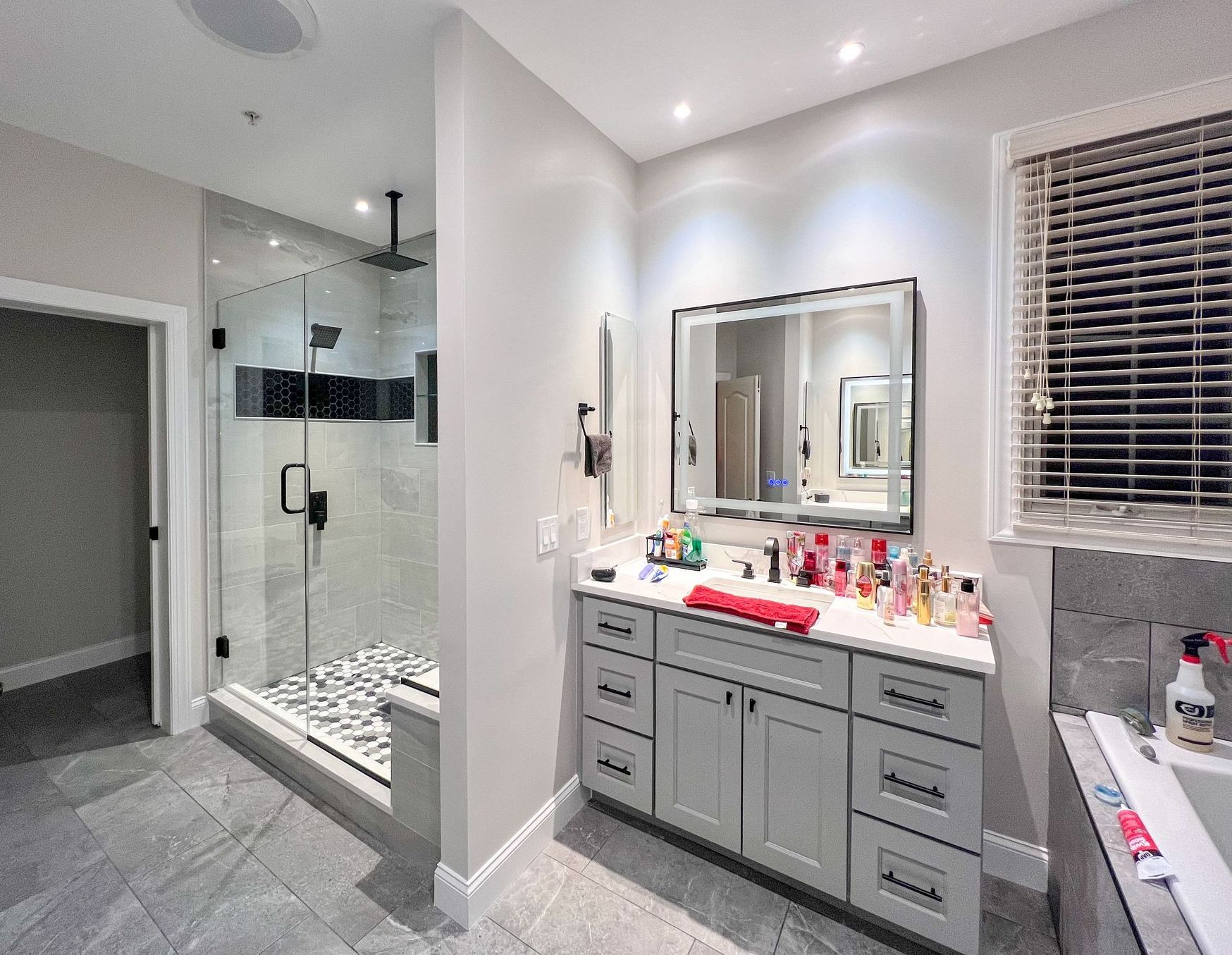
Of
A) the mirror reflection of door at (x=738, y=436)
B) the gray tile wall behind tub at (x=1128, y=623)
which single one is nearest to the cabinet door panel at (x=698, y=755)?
the mirror reflection of door at (x=738, y=436)

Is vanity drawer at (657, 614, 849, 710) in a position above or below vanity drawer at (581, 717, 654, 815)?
above

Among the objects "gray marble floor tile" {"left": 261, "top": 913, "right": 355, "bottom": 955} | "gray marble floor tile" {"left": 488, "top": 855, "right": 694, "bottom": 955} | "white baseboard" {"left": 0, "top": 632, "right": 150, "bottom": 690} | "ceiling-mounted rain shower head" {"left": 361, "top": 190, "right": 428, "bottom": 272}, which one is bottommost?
"gray marble floor tile" {"left": 488, "top": 855, "right": 694, "bottom": 955}

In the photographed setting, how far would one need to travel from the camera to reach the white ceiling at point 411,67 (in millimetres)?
1541

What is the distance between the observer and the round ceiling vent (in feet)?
4.76

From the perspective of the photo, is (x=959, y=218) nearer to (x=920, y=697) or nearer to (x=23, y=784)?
(x=920, y=697)

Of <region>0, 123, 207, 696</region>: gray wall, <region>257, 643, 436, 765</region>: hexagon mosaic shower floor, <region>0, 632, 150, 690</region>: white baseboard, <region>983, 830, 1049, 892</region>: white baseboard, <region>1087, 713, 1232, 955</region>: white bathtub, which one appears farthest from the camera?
<region>0, 632, 150, 690</region>: white baseboard

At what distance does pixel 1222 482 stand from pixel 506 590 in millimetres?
2069

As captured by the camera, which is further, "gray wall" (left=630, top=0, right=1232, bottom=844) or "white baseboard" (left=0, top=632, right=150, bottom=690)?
"white baseboard" (left=0, top=632, right=150, bottom=690)

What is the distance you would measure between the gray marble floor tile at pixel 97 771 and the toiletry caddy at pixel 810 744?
1926 mm

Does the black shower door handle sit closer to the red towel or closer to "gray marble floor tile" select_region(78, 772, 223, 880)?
"gray marble floor tile" select_region(78, 772, 223, 880)

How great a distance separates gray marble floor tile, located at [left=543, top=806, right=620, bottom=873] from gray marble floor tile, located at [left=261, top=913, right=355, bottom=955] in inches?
26.3

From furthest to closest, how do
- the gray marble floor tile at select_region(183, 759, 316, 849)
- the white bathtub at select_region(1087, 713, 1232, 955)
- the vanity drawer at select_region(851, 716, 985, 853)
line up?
the gray marble floor tile at select_region(183, 759, 316, 849) → the vanity drawer at select_region(851, 716, 985, 853) → the white bathtub at select_region(1087, 713, 1232, 955)

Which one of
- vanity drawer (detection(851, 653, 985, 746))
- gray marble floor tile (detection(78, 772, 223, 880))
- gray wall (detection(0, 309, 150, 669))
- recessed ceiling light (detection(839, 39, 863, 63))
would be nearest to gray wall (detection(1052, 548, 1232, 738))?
vanity drawer (detection(851, 653, 985, 746))

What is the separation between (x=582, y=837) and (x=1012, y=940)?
52.1 inches
